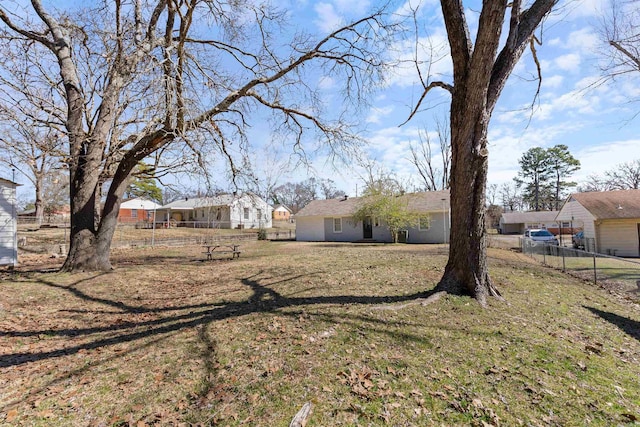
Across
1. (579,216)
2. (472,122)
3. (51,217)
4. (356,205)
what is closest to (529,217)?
(579,216)

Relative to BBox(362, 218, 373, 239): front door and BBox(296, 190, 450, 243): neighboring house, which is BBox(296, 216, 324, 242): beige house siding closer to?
BBox(296, 190, 450, 243): neighboring house

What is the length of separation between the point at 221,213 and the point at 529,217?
46.5 metres

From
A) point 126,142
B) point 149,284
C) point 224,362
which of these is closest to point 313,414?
point 224,362

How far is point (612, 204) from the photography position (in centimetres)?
1925

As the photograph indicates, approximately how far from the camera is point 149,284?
28.8ft

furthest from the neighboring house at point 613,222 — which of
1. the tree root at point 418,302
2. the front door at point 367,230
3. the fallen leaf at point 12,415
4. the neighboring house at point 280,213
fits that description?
the neighboring house at point 280,213

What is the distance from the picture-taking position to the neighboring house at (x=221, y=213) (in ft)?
37.5

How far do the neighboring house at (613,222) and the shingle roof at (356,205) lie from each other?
8524 mm

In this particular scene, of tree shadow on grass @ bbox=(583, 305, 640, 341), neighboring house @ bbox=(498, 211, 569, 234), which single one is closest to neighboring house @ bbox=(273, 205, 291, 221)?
neighboring house @ bbox=(498, 211, 569, 234)

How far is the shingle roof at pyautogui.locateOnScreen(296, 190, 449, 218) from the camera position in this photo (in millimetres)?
24125

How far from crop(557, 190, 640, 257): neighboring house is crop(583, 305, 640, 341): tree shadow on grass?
16.1 m

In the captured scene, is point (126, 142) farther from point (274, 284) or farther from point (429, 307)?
point (429, 307)

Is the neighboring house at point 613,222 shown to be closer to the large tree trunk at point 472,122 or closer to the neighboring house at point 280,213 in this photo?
the large tree trunk at point 472,122

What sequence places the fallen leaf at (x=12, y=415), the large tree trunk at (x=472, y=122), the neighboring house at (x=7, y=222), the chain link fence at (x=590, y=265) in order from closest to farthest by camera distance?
the fallen leaf at (x=12, y=415), the large tree trunk at (x=472, y=122), the chain link fence at (x=590, y=265), the neighboring house at (x=7, y=222)
